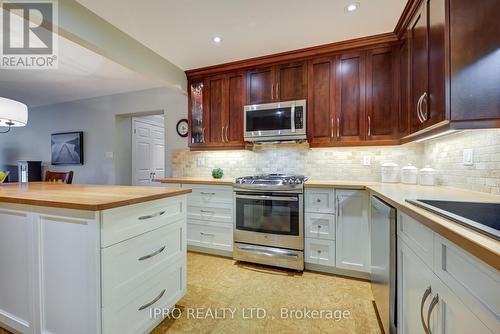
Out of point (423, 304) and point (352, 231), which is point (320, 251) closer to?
point (352, 231)

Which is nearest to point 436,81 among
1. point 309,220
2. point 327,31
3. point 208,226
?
point 327,31

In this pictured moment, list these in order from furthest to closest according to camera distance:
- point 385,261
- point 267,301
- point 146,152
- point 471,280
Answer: point 146,152 < point 267,301 < point 385,261 < point 471,280

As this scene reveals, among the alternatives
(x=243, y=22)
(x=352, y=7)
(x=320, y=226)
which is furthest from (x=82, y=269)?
(x=352, y=7)

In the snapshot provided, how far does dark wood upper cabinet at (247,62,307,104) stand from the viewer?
103 inches

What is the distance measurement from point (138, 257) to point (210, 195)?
1376 mm

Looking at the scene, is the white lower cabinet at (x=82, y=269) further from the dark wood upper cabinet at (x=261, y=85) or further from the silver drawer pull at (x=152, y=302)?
the dark wood upper cabinet at (x=261, y=85)

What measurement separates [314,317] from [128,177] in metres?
4.12

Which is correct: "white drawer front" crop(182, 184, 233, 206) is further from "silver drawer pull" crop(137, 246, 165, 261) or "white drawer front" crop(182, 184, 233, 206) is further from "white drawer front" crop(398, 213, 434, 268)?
"white drawer front" crop(398, 213, 434, 268)

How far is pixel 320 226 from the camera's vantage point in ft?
7.27

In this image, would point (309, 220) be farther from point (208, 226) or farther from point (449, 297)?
point (449, 297)

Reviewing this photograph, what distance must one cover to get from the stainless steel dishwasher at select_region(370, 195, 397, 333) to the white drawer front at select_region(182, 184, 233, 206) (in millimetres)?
1477

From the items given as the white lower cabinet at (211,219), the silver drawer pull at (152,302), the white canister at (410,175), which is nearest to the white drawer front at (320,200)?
the white canister at (410,175)

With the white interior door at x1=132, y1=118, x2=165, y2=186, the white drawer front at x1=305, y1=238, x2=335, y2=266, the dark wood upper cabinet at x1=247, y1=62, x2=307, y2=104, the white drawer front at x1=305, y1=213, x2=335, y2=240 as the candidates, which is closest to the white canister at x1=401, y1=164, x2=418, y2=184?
the white drawer front at x1=305, y1=213, x2=335, y2=240

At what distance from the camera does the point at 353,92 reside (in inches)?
94.8
